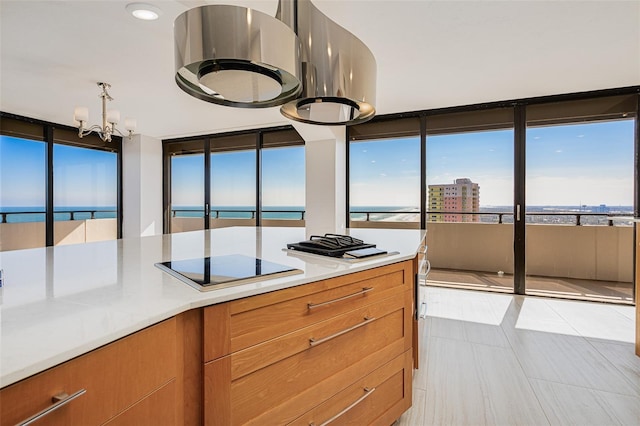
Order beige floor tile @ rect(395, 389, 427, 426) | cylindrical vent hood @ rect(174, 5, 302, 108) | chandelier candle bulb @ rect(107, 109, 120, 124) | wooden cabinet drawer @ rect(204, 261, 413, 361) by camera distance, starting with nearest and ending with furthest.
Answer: wooden cabinet drawer @ rect(204, 261, 413, 361), cylindrical vent hood @ rect(174, 5, 302, 108), beige floor tile @ rect(395, 389, 427, 426), chandelier candle bulb @ rect(107, 109, 120, 124)

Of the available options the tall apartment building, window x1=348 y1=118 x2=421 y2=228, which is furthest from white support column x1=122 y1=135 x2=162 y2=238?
the tall apartment building

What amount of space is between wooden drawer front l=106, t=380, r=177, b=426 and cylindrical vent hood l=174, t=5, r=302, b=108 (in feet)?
3.12

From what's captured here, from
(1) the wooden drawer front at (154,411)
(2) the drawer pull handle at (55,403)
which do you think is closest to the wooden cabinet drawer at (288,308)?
(1) the wooden drawer front at (154,411)

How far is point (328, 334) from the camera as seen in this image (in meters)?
1.13

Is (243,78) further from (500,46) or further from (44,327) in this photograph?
(500,46)

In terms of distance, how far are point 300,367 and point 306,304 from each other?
0.20 m

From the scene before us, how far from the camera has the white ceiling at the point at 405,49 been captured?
7.13 ft

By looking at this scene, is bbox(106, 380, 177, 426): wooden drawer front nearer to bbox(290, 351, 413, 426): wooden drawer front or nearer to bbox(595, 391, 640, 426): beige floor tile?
bbox(290, 351, 413, 426): wooden drawer front

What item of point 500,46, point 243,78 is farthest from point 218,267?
point 500,46

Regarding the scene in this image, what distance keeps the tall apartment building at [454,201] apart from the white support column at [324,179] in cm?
130

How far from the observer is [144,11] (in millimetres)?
2146

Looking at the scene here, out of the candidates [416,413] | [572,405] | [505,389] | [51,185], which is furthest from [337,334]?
[51,185]

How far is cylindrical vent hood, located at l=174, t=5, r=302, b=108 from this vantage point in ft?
3.43

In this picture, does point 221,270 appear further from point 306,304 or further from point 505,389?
point 505,389
